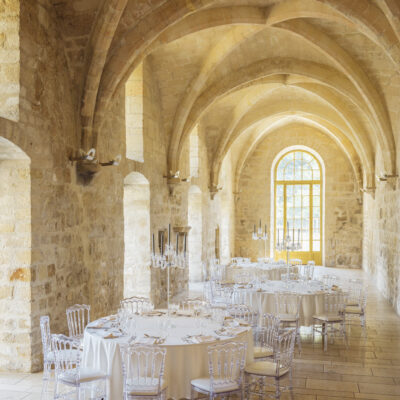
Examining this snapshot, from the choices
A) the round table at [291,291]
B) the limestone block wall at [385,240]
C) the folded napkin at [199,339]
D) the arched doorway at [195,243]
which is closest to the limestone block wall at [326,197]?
the limestone block wall at [385,240]

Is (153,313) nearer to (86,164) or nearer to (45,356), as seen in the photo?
(45,356)

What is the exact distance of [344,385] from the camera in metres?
5.09

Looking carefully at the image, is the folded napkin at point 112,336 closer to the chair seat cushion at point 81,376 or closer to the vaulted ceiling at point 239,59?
the chair seat cushion at point 81,376

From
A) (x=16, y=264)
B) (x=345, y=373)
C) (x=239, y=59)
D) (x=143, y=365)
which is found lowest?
(x=345, y=373)

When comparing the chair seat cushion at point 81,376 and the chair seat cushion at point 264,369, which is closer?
the chair seat cushion at point 81,376

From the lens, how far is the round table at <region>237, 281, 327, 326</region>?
698 cm

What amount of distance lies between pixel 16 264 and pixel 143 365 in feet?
6.98

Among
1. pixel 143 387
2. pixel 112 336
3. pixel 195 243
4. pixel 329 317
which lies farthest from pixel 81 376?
pixel 195 243

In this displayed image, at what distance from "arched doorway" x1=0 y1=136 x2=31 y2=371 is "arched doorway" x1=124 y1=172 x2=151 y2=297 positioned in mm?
3709

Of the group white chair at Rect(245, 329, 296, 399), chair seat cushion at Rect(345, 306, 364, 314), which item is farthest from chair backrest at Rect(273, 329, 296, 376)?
chair seat cushion at Rect(345, 306, 364, 314)

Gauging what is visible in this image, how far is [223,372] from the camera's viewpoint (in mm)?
4254

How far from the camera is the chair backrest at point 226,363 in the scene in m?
3.99

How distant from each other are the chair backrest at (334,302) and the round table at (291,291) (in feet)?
0.27

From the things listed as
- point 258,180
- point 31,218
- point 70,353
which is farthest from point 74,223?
point 258,180
